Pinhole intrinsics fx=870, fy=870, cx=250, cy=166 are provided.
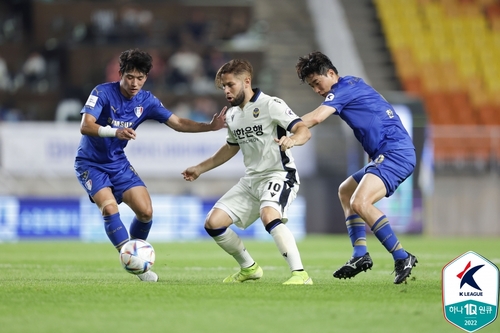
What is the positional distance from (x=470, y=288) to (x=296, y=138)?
1975 millimetres

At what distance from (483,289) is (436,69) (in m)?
18.2

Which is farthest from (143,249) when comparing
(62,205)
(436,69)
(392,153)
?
(436,69)

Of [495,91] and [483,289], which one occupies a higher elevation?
[495,91]

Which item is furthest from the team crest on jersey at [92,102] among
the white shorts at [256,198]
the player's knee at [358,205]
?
the player's knee at [358,205]

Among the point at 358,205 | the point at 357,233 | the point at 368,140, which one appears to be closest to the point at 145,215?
the point at 357,233

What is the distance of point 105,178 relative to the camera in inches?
315

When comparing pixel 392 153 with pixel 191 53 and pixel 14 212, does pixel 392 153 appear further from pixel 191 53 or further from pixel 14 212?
pixel 191 53

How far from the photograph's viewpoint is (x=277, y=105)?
7.39 meters

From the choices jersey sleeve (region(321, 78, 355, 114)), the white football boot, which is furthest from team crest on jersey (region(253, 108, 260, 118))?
the white football boot

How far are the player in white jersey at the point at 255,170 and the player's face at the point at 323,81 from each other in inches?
12.5

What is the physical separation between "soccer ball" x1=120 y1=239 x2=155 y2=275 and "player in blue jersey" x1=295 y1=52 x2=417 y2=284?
5.37 feet

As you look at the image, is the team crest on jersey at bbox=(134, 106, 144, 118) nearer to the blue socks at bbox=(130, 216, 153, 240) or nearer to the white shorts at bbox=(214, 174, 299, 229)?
the blue socks at bbox=(130, 216, 153, 240)

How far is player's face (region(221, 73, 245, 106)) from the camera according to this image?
290 inches

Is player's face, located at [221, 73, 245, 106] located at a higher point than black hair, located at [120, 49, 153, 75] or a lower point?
lower
